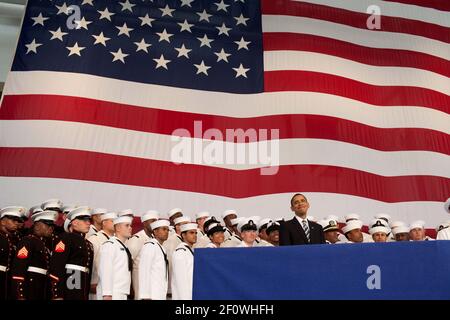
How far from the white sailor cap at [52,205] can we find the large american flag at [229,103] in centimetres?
55

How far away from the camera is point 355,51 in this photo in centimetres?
883

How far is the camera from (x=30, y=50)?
784cm

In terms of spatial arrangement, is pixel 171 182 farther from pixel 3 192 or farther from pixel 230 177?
Answer: pixel 3 192

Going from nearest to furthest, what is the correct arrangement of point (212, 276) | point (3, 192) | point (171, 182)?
point (212, 276)
point (3, 192)
point (171, 182)

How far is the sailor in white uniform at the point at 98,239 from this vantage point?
5141 mm

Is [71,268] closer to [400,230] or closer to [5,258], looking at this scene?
[5,258]

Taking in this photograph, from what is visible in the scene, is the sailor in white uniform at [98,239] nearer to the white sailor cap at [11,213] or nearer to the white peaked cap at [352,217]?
the white sailor cap at [11,213]

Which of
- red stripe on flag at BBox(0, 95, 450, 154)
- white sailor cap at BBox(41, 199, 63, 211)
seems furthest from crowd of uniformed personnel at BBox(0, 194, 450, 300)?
red stripe on flag at BBox(0, 95, 450, 154)

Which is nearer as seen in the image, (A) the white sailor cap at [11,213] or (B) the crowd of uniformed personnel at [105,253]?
(B) the crowd of uniformed personnel at [105,253]

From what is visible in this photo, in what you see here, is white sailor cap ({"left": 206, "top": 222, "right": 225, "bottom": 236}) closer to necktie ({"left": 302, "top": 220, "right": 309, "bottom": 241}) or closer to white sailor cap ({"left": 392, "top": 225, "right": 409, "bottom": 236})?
necktie ({"left": 302, "top": 220, "right": 309, "bottom": 241})

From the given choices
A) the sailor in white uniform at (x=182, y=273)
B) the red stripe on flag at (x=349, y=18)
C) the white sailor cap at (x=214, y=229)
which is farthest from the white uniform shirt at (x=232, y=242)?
the red stripe on flag at (x=349, y=18)

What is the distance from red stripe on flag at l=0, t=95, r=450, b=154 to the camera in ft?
24.3
